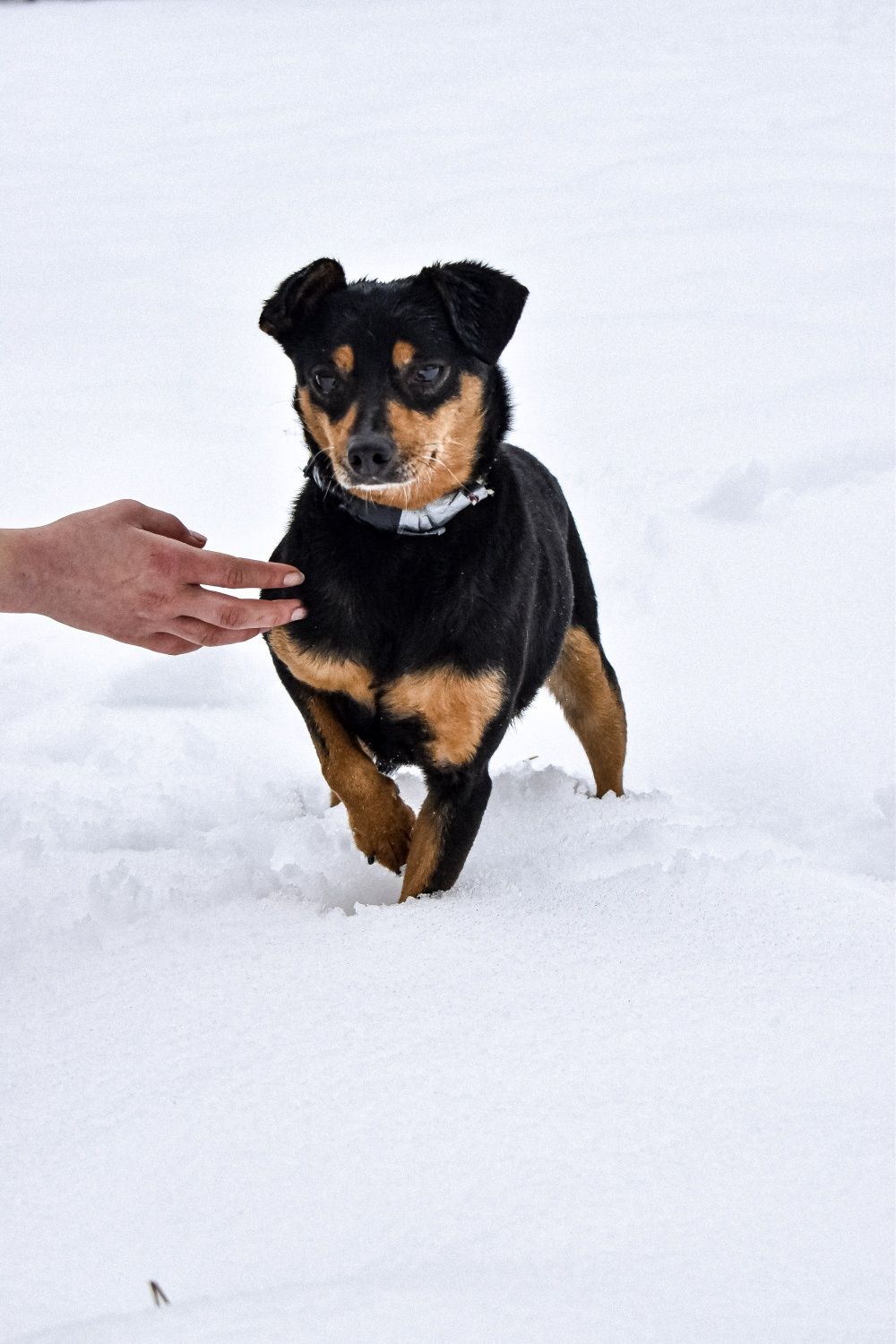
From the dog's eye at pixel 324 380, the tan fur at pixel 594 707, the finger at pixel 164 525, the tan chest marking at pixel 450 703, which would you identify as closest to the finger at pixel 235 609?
the finger at pixel 164 525

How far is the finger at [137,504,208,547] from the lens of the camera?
3.08 m

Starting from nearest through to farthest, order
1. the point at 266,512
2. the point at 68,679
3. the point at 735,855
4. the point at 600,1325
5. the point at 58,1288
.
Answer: the point at 600,1325 → the point at 58,1288 → the point at 735,855 → the point at 68,679 → the point at 266,512

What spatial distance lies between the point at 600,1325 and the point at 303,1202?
451 mm

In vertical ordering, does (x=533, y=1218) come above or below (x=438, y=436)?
below

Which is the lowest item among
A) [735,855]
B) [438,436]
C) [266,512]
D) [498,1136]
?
[266,512]

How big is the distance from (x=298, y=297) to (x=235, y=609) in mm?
719

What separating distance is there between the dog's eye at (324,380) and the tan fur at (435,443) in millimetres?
159

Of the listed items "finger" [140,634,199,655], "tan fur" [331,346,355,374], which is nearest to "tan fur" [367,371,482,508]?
"tan fur" [331,346,355,374]

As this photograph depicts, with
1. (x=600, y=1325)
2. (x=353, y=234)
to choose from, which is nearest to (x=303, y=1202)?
(x=600, y=1325)

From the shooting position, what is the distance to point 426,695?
9.59 feet

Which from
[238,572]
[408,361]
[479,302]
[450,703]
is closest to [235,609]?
[238,572]

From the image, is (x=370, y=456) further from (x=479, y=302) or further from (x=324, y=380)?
(x=479, y=302)

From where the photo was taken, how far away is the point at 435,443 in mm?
2920

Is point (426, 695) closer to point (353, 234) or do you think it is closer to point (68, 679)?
point (68, 679)
